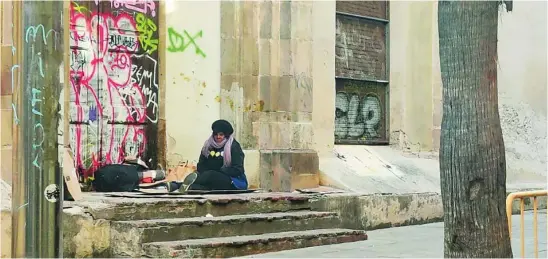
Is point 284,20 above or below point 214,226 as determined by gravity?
above

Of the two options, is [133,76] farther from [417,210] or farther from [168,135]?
[417,210]

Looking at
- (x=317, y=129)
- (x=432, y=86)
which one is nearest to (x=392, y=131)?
(x=432, y=86)

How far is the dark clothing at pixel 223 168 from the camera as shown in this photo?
1016 centimetres

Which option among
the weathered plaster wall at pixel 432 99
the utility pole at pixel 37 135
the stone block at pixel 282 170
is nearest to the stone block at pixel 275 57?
the stone block at pixel 282 170

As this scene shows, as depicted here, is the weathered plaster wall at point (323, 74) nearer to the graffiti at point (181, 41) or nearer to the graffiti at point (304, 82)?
the graffiti at point (304, 82)

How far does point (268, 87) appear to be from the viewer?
1155 cm

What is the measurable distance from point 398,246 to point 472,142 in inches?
178

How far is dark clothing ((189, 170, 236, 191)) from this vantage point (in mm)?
10109

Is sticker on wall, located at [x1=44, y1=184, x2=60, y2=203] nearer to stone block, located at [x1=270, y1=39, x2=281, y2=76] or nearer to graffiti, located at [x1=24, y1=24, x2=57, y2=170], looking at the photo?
graffiti, located at [x1=24, y1=24, x2=57, y2=170]

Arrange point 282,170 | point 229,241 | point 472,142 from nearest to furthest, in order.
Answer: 1. point 472,142
2. point 229,241
3. point 282,170

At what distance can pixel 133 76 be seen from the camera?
10.8 metres

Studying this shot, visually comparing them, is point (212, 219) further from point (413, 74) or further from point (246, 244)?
point (413, 74)

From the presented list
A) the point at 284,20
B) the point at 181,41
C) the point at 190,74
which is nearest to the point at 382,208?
the point at 284,20

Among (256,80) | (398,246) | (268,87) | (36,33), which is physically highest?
(256,80)
